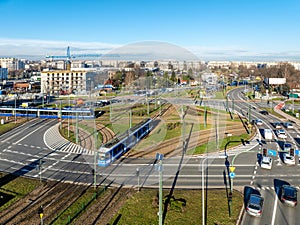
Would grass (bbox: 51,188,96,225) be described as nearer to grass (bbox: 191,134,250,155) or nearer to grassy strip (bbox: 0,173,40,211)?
grassy strip (bbox: 0,173,40,211)

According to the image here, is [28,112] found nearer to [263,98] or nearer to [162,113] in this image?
[162,113]

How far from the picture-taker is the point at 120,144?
15.7 metres

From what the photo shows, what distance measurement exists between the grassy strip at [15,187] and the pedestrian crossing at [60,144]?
476 centimetres

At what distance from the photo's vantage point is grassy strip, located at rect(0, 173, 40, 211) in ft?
36.8

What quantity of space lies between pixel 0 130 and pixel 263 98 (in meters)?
36.8

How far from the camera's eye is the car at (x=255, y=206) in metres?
9.86

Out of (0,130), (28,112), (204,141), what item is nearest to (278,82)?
(204,141)

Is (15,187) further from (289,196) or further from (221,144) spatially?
(221,144)

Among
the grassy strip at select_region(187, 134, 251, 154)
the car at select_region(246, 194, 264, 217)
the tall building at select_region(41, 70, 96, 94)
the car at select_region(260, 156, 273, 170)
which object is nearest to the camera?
the car at select_region(246, 194, 264, 217)

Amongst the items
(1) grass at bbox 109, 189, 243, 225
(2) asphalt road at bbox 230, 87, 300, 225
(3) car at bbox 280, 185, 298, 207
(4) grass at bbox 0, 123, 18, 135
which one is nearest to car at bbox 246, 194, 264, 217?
(2) asphalt road at bbox 230, 87, 300, 225

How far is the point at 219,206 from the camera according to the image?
10.6 metres

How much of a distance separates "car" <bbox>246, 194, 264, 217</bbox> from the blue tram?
24.2 feet

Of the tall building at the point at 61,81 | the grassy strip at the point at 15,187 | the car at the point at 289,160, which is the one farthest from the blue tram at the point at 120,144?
Result: the tall building at the point at 61,81

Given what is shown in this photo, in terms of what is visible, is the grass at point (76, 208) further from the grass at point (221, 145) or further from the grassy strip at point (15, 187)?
the grass at point (221, 145)
